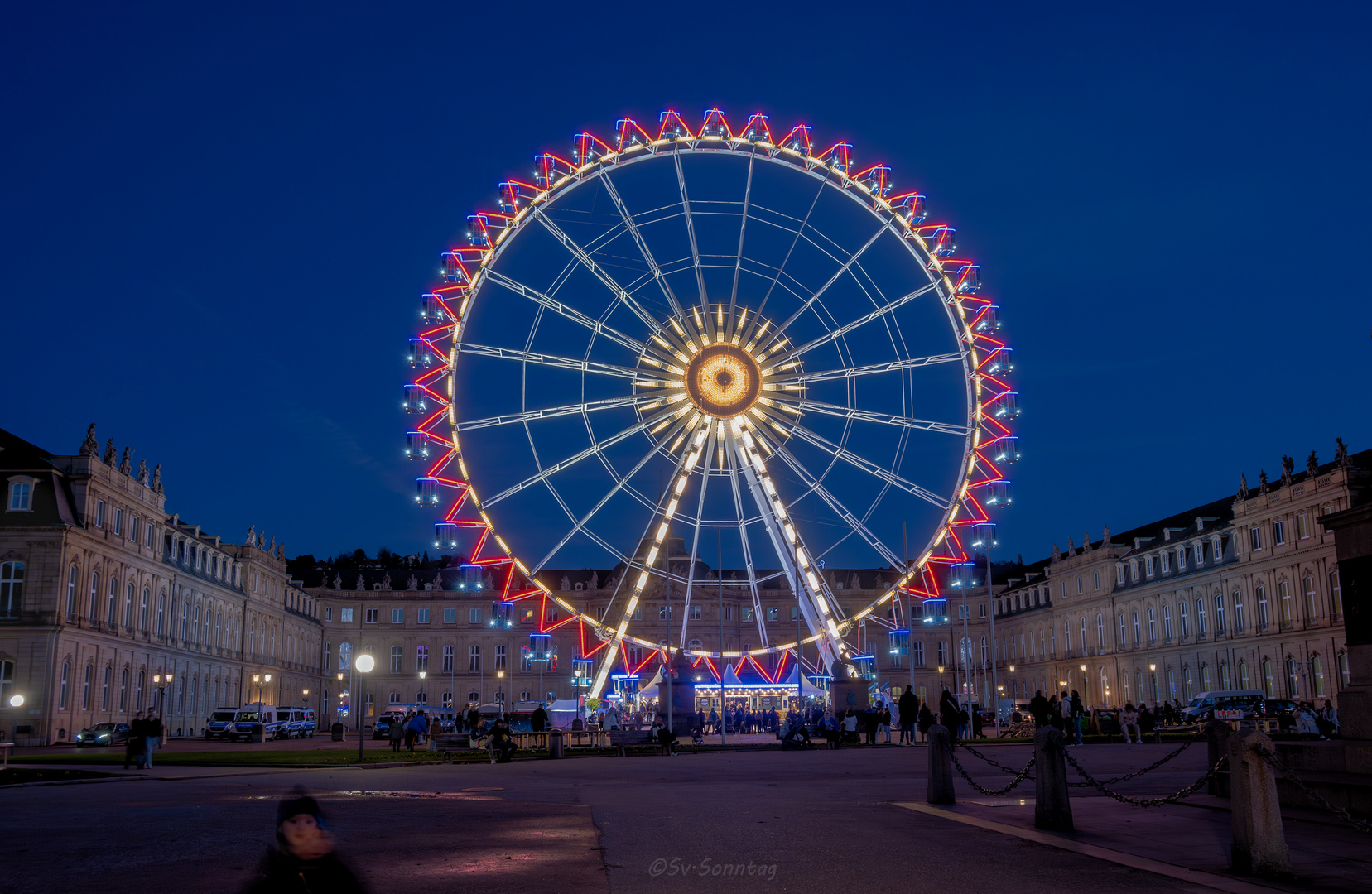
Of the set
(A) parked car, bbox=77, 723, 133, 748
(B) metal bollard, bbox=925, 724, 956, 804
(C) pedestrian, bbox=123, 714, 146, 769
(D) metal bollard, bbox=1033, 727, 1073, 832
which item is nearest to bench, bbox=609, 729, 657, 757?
(C) pedestrian, bbox=123, 714, 146, 769

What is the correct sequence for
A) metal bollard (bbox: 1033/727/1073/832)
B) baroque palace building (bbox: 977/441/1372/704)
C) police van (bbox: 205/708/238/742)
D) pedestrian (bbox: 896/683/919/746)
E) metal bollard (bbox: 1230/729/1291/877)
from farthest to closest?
baroque palace building (bbox: 977/441/1372/704) → police van (bbox: 205/708/238/742) → pedestrian (bbox: 896/683/919/746) → metal bollard (bbox: 1033/727/1073/832) → metal bollard (bbox: 1230/729/1291/877)

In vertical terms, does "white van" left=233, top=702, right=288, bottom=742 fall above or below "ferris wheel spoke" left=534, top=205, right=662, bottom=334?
below

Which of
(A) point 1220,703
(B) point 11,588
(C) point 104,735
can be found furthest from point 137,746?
(A) point 1220,703

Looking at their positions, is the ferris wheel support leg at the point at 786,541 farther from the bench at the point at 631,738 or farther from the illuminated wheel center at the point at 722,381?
the bench at the point at 631,738

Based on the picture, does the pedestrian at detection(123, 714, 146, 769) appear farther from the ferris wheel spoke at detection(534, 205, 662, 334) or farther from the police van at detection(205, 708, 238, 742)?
the police van at detection(205, 708, 238, 742)

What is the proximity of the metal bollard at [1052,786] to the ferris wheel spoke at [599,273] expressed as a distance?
27002 mm

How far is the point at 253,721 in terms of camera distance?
72688mm

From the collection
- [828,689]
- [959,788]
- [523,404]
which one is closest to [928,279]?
[523,404]

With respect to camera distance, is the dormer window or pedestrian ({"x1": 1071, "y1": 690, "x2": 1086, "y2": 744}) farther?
the dormer window

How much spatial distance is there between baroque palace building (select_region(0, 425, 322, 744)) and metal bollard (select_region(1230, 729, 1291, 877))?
6427 cm

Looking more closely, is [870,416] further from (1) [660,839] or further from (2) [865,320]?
(1) [660,839]

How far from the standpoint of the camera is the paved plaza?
10703 mm

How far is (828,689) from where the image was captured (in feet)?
162

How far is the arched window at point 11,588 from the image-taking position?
63625mm
